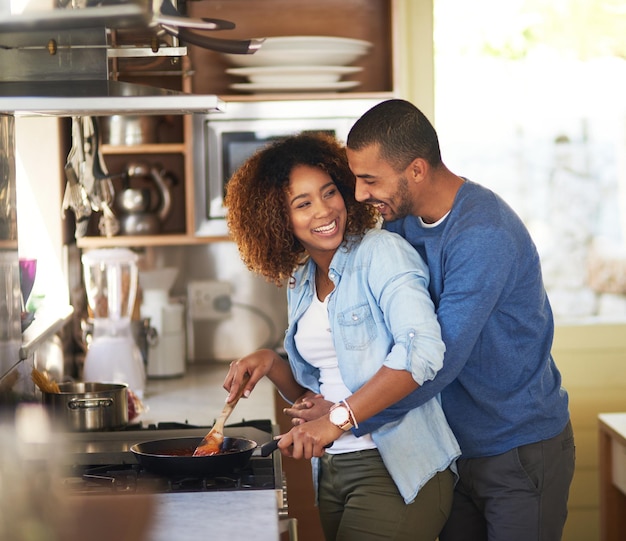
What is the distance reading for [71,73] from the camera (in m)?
2.13

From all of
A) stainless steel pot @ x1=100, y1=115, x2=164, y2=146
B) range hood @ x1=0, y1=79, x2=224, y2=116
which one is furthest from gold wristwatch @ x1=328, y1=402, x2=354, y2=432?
stainless steel pot @ x1=100, y1=115, x2=164, y2=146

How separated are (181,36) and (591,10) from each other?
2.21m

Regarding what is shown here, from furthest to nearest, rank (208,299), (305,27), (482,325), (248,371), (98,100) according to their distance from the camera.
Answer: (208,299) → (305,27) → (248,371) → (482,325) → (98,100)

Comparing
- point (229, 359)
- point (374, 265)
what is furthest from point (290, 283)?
point (229, 359)

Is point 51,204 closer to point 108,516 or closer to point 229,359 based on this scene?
point 229,359

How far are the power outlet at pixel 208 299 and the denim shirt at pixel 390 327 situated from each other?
1.75m

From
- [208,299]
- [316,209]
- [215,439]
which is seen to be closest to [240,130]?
[208,299]

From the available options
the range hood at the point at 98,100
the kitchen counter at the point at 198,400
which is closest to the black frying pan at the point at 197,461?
the kitchen counter at the point at 198,400

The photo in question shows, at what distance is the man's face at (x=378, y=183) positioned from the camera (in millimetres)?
2012

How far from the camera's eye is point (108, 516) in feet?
3.17

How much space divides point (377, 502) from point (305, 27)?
2137 millimetres

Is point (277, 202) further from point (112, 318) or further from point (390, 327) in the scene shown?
point (112, 318)

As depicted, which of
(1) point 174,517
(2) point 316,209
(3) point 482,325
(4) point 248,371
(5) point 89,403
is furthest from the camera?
(5) point 89,403

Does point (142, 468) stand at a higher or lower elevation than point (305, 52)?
lower
